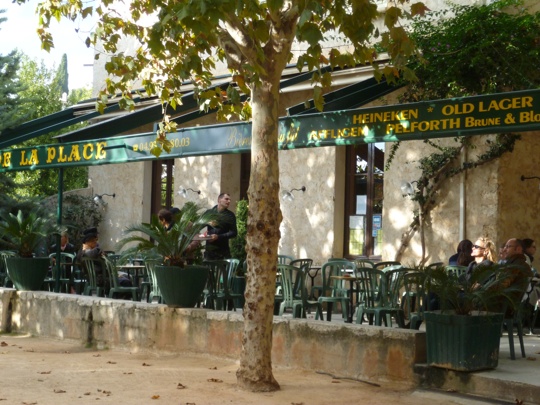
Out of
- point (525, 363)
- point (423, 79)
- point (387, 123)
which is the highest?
point (423, 79)

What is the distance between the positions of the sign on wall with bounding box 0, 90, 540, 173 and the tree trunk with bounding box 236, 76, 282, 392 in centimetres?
143

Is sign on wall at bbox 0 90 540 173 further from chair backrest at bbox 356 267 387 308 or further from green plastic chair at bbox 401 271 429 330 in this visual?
green plastic chair at bbox 401 271 429 330

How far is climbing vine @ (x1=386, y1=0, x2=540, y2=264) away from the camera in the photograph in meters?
13.4

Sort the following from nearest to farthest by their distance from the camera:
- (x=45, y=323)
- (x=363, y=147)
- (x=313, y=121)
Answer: (x=313, y=121) < (x=45, y=323) < (x=363, y=147)

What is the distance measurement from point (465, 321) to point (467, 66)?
671 cm

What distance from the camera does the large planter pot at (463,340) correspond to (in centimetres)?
782

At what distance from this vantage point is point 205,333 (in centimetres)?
998

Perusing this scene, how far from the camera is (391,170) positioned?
14.9m

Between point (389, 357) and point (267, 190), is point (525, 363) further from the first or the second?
point (267, 190)

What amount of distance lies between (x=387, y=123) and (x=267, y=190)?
1.67 metres

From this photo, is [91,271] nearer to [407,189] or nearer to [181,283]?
[181,283]

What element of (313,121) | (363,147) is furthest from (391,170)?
(313,121)

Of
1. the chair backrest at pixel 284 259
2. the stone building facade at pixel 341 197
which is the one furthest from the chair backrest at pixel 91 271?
the stone building facade at pixel 341 197

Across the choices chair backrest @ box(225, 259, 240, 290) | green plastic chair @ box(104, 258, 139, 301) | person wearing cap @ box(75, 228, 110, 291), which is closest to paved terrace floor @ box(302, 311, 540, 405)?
chair backrest @ box(225, 259, 240, 290)
